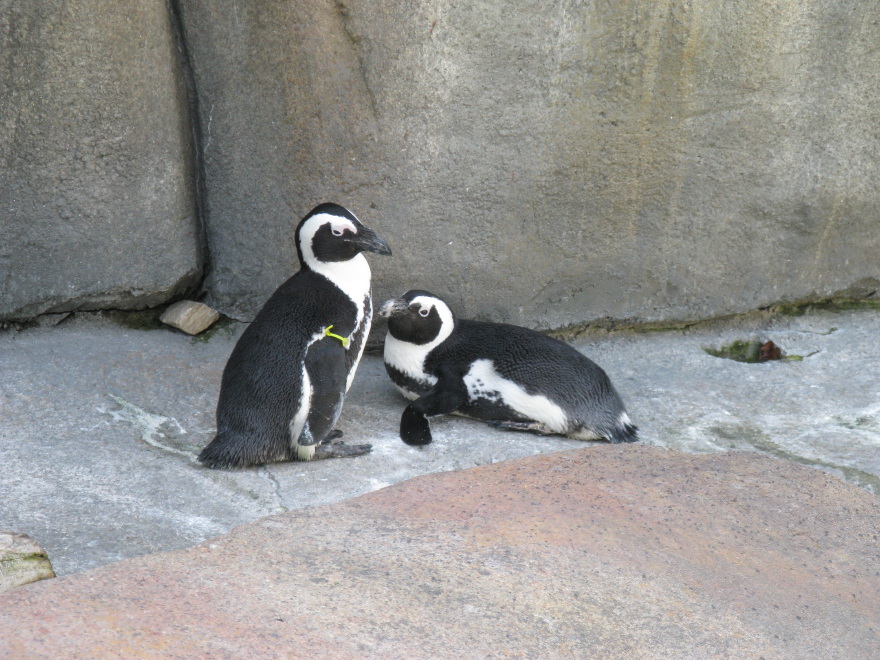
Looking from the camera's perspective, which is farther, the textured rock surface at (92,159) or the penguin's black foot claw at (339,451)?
the textured rock surface at (92,159)

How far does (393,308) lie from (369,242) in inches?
10.4

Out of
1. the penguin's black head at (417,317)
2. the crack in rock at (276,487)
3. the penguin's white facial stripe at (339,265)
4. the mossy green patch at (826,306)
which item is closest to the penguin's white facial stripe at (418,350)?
the penguin's black head at (417,317)

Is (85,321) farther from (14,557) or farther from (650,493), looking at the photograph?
(650,493)

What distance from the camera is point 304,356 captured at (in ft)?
9.98

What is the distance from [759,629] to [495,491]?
77 cm

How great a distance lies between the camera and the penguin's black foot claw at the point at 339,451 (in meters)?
3.01

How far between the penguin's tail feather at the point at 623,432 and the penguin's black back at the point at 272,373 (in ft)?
2.75

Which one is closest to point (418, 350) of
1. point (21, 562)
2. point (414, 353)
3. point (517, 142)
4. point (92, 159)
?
point (414, 353)

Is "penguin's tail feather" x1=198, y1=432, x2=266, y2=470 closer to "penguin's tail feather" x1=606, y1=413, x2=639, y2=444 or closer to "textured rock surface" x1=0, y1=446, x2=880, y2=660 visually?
"textured rock surface" x1=0, y1=446, x2=880, y2=660

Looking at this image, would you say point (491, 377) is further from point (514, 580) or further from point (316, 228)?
point (514, 580)

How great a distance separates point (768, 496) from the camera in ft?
9.18

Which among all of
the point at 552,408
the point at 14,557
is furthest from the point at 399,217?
the point at 14,557

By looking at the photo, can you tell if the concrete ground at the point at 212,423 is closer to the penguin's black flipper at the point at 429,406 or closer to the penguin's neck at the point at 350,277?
the penguin's black flipper at the point at 429,406

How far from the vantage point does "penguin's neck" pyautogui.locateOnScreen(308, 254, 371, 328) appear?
3240 mm
